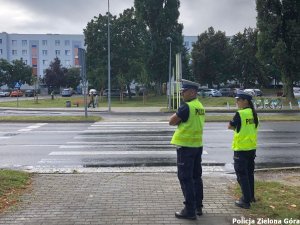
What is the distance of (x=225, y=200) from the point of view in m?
6.65

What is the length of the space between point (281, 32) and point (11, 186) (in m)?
36.0

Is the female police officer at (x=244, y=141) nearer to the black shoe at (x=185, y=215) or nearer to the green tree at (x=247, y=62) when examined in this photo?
the black shoe at (x=185, y=215)

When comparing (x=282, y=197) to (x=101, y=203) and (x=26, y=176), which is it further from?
(x=26, y=176)

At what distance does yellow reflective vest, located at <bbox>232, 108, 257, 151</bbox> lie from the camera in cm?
645

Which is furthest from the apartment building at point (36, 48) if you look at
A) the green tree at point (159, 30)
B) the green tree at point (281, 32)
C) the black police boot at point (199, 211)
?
the black police boot at point (199, 211)

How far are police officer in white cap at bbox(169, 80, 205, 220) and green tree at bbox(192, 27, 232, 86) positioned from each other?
6803 centimetres

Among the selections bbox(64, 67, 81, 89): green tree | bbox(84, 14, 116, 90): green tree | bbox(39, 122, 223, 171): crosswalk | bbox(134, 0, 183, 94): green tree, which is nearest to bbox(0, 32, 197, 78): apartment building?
bbox(64, 67, 81, 89): green tree

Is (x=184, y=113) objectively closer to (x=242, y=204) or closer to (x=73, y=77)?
(x=242, y=204)

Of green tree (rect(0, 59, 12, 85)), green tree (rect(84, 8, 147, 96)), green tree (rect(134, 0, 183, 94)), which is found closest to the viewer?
green tree (rect(134, 0, 183, 94))

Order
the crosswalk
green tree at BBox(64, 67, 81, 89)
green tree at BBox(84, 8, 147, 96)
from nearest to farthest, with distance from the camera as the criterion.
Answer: the crosswalk → green tree at BBox(84, 8, 147, 96) → green tree at BBox(64, 67, 81, 89)

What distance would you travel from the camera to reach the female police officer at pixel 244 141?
6.41 meters

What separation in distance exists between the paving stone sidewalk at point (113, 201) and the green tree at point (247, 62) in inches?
2674

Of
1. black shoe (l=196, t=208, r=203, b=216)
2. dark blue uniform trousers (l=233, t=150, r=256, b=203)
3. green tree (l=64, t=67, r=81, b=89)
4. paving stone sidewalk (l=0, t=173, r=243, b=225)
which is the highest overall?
green tree (l=64, t=67, r=81, b=89)

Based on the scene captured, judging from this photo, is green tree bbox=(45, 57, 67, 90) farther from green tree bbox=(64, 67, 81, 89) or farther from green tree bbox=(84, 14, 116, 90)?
green tree bbox=(84, 14, 116, 90)
